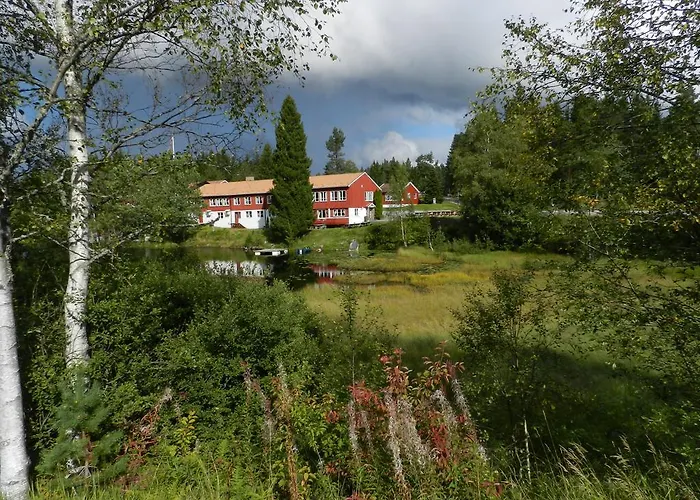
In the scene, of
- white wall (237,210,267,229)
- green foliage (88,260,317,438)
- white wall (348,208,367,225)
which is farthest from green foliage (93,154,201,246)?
white wall (237,210,267,229)

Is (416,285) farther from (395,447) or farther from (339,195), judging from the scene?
(339,195)

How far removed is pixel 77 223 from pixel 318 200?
4995 centimetres

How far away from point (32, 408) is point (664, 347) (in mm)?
8053

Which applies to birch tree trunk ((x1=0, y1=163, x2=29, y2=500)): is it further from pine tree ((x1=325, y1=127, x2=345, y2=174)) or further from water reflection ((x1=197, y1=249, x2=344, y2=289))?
pine tree ((x1=325, y1=127, x2=345, y2=174))

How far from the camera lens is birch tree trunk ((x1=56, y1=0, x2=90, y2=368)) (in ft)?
15.9

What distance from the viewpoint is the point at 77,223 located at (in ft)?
16.4

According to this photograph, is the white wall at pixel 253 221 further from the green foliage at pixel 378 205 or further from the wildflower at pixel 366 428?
the wildflower at pixel 366 428

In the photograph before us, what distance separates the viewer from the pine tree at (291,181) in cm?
4431

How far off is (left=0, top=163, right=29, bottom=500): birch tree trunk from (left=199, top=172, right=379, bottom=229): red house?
46621 millimetres

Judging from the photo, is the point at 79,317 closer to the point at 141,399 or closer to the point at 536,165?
the point at 141,399

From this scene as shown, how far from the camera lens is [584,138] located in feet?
17.7

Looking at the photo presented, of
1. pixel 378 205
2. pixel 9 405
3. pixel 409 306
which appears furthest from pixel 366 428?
pixel 378 205

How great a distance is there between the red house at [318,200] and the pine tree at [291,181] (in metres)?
4.60

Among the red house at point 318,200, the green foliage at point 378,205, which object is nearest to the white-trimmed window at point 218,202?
the red house at point 318,200
